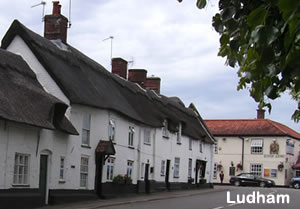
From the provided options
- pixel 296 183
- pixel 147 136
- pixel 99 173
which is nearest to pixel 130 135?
pixel 147 136

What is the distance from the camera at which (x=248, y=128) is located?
60031 mm

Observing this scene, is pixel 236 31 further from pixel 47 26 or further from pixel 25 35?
pixel 47 26

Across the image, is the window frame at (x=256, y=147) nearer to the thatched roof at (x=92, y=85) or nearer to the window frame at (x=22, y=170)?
the thatched roof at (x=92, y=85)

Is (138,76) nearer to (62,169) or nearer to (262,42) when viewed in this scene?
(62,169)

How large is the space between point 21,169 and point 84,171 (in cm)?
533

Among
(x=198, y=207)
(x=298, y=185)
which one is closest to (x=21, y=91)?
(x=198, y=207)

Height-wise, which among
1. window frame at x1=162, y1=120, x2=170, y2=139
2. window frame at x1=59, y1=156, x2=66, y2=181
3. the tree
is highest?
window frame at x1=162, y1=120, x2=170, y2=139

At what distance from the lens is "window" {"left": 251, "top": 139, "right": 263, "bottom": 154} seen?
5806cm

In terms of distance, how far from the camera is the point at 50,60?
24.5 metres

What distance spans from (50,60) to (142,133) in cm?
1055

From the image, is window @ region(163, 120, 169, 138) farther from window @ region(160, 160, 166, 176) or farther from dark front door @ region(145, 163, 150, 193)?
dark front door @ region(145, 163, 150, 193)

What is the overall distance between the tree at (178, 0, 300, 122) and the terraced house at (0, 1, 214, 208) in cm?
1509

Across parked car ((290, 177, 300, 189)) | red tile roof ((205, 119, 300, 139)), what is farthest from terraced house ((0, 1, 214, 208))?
red tile roof ((205, 119, 300, 139))

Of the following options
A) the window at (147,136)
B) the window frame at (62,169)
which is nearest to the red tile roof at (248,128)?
the window at (147,136)
